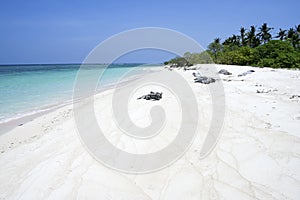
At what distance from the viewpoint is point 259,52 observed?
108 feet

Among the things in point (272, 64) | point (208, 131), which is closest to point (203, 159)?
point (208, 131)

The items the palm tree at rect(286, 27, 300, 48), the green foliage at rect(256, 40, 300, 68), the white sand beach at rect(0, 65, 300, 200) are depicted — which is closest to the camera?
the white sand beach at rect(0, 65, 300, 200)

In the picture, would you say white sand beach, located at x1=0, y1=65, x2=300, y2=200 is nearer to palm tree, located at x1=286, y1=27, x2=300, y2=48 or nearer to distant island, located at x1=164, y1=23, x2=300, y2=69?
distant island, located at x1=164, y1=23, x2=300, y2=69

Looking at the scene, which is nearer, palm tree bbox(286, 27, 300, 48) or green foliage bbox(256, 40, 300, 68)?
green foliage bbox(256, 40, 300, 68)

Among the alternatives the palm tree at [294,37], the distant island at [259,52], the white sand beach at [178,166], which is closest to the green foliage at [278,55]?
the distant island at [259,52]

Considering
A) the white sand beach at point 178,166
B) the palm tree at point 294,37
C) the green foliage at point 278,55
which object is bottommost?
the white sand beach at point 178,166

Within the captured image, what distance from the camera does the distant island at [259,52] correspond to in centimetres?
2764

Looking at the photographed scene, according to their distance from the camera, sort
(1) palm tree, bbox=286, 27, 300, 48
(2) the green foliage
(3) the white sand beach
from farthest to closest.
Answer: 1. (1) palm tree, bbox=286, 27, 300, 48
2. (2) the green foliage
3. (3) the white sand beach

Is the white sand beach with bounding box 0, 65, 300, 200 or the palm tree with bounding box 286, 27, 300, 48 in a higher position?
the palm tree with bounding box 286, 27, 300, 48

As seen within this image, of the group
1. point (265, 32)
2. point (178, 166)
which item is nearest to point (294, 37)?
point (265, 32)

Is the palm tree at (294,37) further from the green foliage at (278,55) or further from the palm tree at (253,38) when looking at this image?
the green foliage at (278,55)

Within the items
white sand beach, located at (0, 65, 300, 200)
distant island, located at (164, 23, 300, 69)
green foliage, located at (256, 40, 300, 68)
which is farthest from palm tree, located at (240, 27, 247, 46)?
white sand beach, located at (0, 65, 300, 200)

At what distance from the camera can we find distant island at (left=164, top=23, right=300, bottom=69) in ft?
90.7

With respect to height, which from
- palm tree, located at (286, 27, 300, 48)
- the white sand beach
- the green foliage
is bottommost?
the white sand beach
